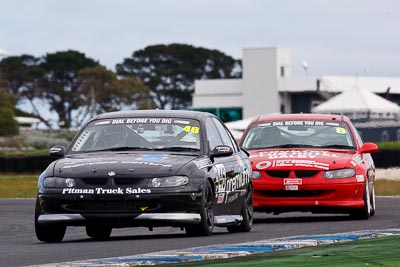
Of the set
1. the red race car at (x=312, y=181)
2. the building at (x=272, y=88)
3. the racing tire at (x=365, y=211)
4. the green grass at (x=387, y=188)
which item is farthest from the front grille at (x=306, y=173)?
the building at (x=272, y=88)

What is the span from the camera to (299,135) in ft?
58.9

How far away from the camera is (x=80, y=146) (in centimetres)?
1370

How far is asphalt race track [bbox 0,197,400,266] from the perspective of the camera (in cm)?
1118

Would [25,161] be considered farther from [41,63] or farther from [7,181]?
[41,63]

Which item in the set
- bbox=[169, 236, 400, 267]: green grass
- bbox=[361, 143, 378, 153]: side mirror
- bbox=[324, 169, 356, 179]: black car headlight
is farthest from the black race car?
bbox=[361, 143, 378, 153]: side mirror

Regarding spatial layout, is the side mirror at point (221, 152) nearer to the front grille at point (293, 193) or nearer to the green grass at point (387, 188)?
the front grille at point (293, 193)

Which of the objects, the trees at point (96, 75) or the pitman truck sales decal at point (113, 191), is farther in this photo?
the trees at point (96, 75)

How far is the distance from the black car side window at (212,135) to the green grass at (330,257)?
269 cm

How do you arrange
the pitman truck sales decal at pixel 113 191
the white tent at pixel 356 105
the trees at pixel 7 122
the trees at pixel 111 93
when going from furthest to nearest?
the trees at pixel 111 93
the trees at pixel 7 122
the white tent at pixel 356 105
the pitman truck sales decal at pixel 113 191

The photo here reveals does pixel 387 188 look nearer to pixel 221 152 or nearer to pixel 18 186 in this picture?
pixel 18 186

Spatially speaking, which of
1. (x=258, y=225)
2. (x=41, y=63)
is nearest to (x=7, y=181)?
(x=258, y=225)

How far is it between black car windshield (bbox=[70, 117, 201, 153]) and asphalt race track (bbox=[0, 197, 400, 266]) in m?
0.87

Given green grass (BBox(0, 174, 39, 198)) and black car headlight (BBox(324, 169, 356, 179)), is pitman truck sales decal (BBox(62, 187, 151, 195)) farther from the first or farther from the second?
green grass (BBox(0, 174, 39, 198))

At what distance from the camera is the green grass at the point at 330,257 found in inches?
375
